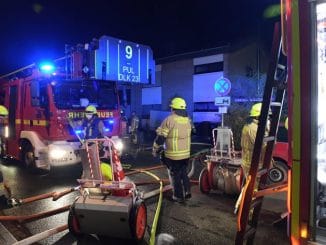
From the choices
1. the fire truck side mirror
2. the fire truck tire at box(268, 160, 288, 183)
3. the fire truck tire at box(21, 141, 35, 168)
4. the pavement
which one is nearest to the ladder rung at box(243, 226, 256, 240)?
the pavement

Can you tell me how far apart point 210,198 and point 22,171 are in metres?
5.74

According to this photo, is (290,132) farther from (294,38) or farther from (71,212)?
(71,212)

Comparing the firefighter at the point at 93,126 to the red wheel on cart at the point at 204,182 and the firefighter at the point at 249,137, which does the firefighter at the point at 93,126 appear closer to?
the red wheel on cart at the point at 204,182

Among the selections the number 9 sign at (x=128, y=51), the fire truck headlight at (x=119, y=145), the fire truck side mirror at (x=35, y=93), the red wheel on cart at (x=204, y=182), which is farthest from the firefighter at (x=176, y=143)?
the fire truck side mirror at (x=35, y=93)

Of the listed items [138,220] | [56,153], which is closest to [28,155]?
[56,153]

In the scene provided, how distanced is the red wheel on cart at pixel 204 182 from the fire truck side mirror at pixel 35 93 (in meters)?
4.56

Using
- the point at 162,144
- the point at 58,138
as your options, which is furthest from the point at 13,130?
the point at 162,144

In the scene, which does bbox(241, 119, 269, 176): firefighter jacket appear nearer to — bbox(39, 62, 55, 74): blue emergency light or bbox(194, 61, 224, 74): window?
bbox(39, 62, 55, 74): blue emergency light

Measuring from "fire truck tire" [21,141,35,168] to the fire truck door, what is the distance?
34.2 inches

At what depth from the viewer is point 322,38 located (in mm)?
2225

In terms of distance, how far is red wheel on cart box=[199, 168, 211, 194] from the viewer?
6.69 meters

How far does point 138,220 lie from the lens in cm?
431

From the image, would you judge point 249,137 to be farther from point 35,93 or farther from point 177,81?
point 177,81

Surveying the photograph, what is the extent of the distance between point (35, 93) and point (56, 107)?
26.4 inches
